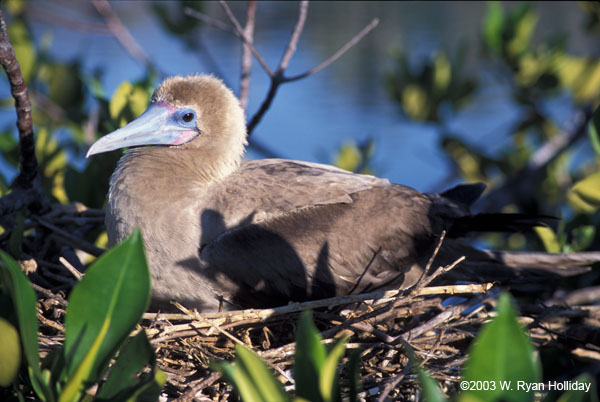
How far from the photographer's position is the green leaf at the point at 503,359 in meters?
1.46

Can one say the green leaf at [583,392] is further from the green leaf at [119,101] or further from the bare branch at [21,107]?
the green leaf at [119,101]

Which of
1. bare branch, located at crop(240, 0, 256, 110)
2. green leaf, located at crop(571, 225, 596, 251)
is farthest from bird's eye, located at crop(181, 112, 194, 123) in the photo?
→ green leaf, located at crop(571, 225, 596, 251)

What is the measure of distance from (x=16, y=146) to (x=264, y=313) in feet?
7.47

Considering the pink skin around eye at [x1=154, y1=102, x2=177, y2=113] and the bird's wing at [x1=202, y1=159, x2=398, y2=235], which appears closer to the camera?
the bird's wing at [x1=202, y1=159, x2=398, y2=235]

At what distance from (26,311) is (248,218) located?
4.77ft

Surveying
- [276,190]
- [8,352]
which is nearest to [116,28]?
[276,190]

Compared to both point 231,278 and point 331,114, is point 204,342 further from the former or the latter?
point 331,114

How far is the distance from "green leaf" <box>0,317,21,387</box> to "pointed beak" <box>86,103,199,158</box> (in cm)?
152

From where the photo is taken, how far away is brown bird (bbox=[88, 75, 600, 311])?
300 cm

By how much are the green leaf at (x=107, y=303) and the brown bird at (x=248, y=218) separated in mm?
1175

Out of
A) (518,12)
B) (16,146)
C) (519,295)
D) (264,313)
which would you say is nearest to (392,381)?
(264,313)

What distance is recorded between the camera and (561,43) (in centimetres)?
523

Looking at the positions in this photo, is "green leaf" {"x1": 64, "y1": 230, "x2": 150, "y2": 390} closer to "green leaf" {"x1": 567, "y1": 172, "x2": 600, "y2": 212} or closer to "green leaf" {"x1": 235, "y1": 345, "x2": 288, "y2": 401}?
"green leaf" {"x1": 235, "y1": 345, "x2": 288, "y2": 401}

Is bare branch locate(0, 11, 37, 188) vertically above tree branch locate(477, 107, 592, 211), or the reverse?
tree branch locate(477, 107, 592, 211)
